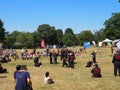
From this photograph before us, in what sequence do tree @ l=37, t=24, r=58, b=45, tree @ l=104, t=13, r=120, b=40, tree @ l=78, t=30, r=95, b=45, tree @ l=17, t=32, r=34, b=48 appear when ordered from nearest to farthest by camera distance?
tree @ l=104, t=13, r=120, b=40 < tree @ l=37, t=24, r=58, b=45 < tree @ l=17, t=32, r=34, b=48 < tree @ l=78, t=30, r=95, b=45

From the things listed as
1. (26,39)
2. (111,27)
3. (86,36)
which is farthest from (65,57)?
(86,36)

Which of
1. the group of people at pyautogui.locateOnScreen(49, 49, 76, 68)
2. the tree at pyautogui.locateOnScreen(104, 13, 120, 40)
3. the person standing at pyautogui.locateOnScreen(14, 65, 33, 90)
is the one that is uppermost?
the tree at pyautogui.locateOnScreen(104, 13, 120, 40)

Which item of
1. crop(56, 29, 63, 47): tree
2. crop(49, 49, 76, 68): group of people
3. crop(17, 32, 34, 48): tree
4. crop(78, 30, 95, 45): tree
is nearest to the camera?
crop(49, 49, 76, 68): group of people

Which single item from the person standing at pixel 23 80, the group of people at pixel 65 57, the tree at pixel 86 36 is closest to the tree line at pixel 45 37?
the tree at pixel 86 36

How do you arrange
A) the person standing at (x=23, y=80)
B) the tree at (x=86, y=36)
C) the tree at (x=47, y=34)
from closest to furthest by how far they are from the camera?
the person standing at (x=23, y=80) → the tree at (x=47, y=34) → the tree at (x=86, y=36)

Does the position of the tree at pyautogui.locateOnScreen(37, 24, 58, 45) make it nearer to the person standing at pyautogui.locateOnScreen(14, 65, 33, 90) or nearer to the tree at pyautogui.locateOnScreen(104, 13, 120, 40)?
the tree at pyautogui.locateOnScreen(104, 13, 120, 40)

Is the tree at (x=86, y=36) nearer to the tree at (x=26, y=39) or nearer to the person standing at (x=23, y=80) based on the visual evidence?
the tree at (x=26, y=39)

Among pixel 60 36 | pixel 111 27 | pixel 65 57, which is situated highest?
pixel 60 36

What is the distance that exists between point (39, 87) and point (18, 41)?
15582cm

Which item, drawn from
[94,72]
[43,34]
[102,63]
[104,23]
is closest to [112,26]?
[104,23]

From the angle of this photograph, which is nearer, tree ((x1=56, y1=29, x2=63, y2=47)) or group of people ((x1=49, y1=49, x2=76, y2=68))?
group of people ((x1=49, y1=49, x2=76, y2=68))

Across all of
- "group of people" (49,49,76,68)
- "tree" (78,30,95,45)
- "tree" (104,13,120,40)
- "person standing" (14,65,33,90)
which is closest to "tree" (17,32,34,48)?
"tree" (78,30,95,45)

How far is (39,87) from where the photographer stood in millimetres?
21578

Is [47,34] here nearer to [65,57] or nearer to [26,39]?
[26,39]
